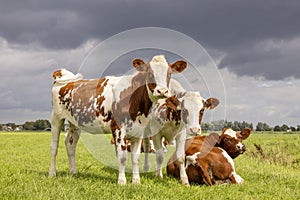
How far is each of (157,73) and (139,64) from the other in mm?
598

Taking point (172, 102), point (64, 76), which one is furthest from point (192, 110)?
point (64, 76)

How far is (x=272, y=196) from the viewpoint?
305 inches

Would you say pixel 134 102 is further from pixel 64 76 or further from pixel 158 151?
pixel 64 76

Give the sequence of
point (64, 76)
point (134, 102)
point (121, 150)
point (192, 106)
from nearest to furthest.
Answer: point (121, 150) → point (134, 102) → point (192, 106) → point (64, 76)

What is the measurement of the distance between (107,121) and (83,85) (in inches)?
61.3

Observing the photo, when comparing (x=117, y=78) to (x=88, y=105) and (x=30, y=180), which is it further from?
(x=30, y=180)

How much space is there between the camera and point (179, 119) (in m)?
8.74

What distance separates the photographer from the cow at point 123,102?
7.67 meters

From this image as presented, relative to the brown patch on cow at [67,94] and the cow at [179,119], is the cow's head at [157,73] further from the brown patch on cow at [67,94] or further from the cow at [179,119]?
the brown patch on cow at [67,94]

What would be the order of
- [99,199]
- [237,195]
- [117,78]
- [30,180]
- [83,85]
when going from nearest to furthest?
1. [99,199]
2. [237,195]
3. [30,180]
4. [117,78]
5. [83,85]

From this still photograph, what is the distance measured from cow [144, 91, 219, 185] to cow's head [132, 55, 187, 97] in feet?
2.05

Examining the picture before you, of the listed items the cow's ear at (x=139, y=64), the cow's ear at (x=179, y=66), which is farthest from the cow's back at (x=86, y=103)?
the cow's ear at (x=179, y=66)

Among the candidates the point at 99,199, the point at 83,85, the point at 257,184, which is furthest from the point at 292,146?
the point at 99,199

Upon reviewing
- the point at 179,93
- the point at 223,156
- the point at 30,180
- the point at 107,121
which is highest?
the point at 179,93
